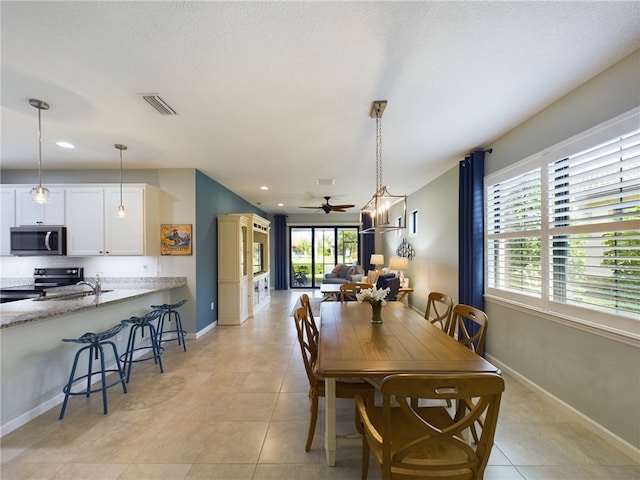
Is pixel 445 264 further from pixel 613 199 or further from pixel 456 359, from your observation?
pixel 456 359

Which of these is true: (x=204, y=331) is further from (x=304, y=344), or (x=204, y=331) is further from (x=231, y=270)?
(x=304, y=344)

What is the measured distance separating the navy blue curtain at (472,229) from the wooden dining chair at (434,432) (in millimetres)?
2494

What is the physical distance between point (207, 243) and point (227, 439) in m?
3.39

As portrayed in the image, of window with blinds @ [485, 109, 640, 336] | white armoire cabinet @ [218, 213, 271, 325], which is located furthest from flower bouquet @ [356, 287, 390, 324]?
white armoire cabinet @ [218, 213, 271, 325]

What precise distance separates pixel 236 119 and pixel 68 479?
2.98 meters

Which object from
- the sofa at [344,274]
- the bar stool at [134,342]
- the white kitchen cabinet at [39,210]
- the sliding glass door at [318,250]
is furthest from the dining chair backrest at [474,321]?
the sliding glass door at [318,250]

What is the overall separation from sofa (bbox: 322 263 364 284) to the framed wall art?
15.9 ft

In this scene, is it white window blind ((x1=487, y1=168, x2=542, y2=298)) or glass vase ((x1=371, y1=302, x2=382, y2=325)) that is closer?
glass vase ((x1=371, y1=302, x2=382, y2=325))

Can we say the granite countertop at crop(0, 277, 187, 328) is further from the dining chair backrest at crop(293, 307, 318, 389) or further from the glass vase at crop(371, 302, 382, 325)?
the glass vase at crop(371, 302, 382, 325)

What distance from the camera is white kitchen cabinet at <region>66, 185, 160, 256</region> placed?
3953mm

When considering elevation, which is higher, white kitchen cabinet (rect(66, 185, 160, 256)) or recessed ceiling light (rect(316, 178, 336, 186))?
recessed ceiling light (rect(316, 178, 336, 186))

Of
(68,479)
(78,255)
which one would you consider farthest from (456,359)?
(78,255)

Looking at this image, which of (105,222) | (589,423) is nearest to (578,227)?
(589,423)

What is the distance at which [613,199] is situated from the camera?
1.98m
